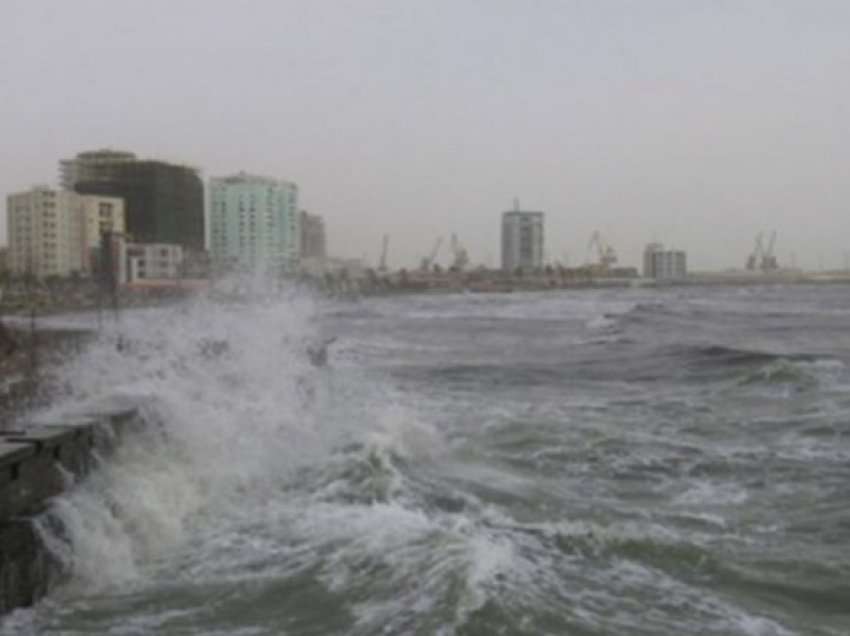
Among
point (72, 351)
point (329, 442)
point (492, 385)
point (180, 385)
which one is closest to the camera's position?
point (329, 442)

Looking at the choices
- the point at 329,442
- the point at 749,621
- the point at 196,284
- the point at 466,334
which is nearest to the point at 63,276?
the point at 196,284

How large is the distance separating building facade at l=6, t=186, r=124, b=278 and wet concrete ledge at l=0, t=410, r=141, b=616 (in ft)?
276

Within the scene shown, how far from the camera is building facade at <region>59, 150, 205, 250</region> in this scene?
98.1 m

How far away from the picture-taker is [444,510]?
9609 millimetres

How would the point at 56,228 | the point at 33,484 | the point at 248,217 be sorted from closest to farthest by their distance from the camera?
the point at 33,484 < the point at 56,228 < the point at 248,217

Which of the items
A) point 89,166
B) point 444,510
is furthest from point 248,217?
point 444,510

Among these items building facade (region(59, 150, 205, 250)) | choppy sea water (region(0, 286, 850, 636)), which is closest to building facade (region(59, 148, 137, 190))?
building facade (region(59, 150, 205, 250))

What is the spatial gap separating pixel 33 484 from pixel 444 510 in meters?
3.73

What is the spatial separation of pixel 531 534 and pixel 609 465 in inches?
150

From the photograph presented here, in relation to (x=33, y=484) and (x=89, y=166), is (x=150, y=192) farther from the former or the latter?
(x=33, y=484)

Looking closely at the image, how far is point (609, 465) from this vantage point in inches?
481

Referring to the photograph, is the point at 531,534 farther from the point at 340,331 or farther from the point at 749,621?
the point at 340,331

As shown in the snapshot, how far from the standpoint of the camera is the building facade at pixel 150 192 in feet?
322

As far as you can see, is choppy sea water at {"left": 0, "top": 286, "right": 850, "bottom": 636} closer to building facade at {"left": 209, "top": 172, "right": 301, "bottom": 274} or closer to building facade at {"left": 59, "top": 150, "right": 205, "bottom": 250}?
building facade at {"left": 59, "top": 150, "right": 205, "bottom": 250}
